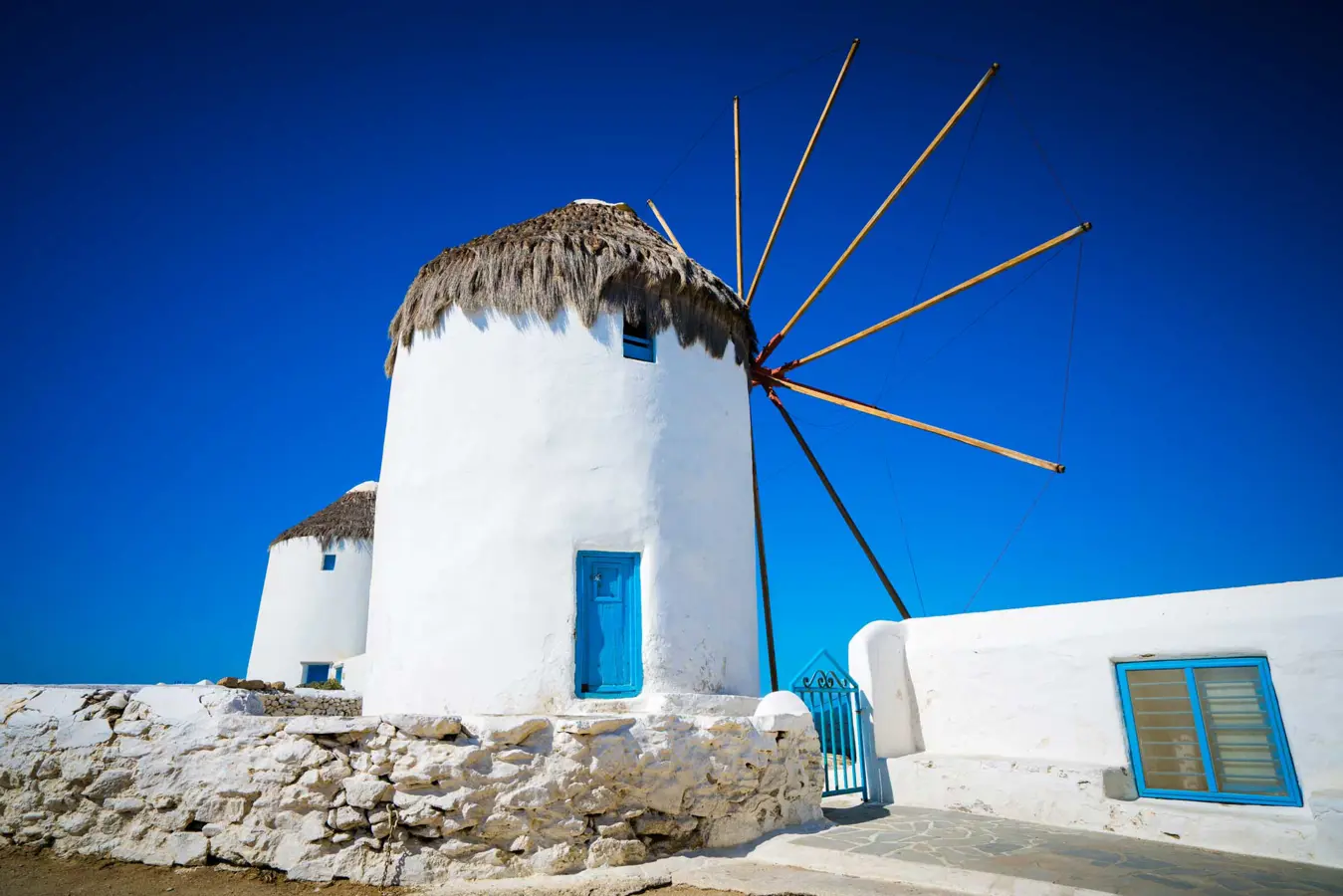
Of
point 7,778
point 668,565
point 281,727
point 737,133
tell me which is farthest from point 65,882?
point 737,133

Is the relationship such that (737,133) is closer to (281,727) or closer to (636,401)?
(636,401)

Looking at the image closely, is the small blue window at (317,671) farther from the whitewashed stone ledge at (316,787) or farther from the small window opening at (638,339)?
the small window opening at (638,339)

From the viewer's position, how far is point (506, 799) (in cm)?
545

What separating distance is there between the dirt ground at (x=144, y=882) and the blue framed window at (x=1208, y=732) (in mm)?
4355

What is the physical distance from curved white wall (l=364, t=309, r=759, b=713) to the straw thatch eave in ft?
42.9

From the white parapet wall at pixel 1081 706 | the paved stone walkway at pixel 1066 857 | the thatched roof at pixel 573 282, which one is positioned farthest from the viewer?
the thatched roof at pixel 573 282

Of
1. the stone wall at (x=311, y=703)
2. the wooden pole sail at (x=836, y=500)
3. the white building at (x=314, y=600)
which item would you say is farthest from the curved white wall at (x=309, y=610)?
the wooden pole sail at (x=836, y=500)

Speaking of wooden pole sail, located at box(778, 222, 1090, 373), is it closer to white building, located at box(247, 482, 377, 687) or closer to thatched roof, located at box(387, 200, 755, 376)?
thatched roof, located at box(387, 200, 755, 376)

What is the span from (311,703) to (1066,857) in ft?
38.2

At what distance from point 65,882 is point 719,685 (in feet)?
16.6

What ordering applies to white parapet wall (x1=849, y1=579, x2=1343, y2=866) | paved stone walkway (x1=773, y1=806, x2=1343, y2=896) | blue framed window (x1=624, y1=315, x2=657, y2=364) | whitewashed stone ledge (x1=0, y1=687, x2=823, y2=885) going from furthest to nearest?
blue framed window (x1=624, y1=315, x2=657, y2=364) < white parapet wall (x1=849, y1=579, x2=1343, y2=866) < whitewashed stone ledge (x1=0, y1=687, x2=823, y2=885) < paved stone walkway (x1=773, y1=806, x2=1343, y2=896)

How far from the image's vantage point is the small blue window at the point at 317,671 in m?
19.2

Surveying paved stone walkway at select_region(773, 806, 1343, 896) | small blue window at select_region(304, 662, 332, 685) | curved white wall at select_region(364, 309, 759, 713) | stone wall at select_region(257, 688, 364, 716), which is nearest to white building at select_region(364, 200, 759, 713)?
curved white wall at select_region(364, 309, 759, 713)

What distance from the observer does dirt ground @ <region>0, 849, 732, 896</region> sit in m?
4.82
